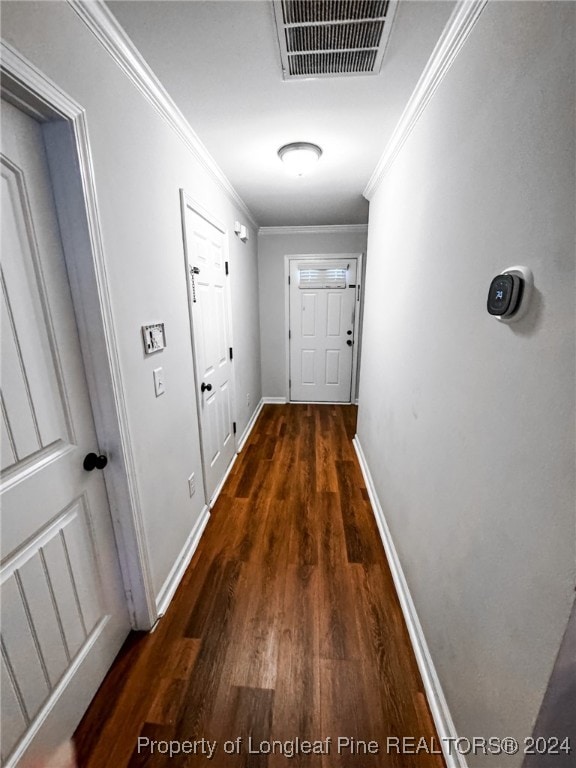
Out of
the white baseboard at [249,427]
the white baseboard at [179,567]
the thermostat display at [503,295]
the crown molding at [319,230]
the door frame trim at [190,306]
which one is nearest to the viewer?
the thermostat display at [503,295]

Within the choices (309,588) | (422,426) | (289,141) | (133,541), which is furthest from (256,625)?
(289,141)

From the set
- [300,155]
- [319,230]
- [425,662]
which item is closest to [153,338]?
[300,155]

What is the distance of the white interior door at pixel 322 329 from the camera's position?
12.4 feet

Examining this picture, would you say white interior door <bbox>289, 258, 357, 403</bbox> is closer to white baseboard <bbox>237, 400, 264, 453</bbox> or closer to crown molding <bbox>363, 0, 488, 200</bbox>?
white baseboard <bbox>237, 400, 264, 453</bbox>

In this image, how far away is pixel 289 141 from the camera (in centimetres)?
172

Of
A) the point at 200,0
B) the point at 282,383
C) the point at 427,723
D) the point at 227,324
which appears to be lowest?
the point at 427,723

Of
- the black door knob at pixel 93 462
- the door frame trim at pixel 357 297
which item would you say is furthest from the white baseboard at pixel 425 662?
the door frame trim at pixel 357 297

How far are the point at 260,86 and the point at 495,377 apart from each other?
5.03 ft

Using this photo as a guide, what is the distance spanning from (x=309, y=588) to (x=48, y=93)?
2.13 metres

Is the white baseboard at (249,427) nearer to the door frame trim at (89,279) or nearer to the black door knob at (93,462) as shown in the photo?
the door frame trim at (89,279)

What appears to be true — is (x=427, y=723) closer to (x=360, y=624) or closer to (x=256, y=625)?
(x=360, y=624)

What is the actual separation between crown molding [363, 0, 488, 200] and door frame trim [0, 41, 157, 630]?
122cm

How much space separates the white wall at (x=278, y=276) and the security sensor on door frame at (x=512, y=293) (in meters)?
3.27

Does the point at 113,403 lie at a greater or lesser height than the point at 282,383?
greater
